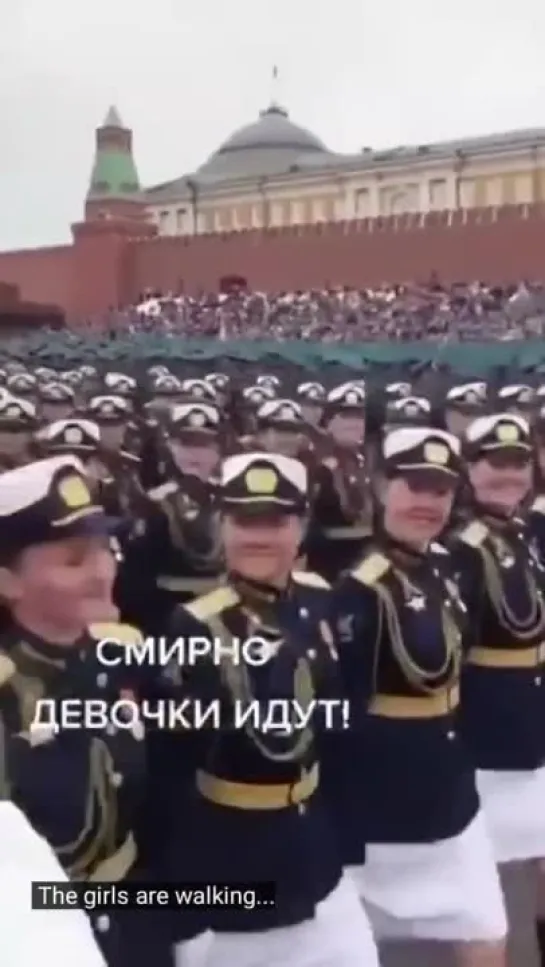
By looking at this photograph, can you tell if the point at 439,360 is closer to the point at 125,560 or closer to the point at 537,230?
the point at 125,560

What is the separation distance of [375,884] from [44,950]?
0.75 meters

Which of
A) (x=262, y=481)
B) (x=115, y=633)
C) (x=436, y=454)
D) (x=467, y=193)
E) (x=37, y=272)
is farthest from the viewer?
(x=467, y=193)

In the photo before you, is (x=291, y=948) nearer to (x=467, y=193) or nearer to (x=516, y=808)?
(x=516, y=808)

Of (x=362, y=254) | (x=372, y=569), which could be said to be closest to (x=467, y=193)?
(x=362, y=254)

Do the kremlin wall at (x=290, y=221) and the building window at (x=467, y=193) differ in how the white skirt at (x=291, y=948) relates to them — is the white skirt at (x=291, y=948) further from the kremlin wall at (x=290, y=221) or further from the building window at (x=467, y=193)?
the building window at (x=467, y=193)

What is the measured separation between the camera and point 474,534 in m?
2.92

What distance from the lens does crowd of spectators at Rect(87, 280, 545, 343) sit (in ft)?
16.8

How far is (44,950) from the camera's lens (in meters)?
2.11

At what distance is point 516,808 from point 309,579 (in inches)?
24.4

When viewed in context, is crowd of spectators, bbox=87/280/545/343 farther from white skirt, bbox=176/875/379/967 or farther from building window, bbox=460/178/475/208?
white skirt, bbox=176/875/379/967

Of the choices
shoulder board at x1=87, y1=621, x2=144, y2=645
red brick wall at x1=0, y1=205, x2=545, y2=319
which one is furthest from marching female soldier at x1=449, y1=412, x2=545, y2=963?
red brick wall at x1=0, y1=205, x2=545, y2=319

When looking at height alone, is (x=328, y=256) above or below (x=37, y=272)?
above

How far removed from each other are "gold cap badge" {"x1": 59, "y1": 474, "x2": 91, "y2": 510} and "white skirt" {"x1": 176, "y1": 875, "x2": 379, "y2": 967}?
690mm

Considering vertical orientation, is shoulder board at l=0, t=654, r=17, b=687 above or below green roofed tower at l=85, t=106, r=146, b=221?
below
